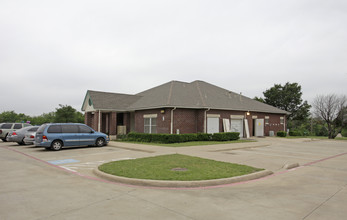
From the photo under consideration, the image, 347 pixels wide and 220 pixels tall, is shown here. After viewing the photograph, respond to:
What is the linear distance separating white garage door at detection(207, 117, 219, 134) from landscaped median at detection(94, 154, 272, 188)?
13.0m

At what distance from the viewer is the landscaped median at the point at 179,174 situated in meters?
6.44

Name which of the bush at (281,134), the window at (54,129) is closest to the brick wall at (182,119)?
the bush at (281,134)

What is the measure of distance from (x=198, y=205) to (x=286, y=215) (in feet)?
5.44

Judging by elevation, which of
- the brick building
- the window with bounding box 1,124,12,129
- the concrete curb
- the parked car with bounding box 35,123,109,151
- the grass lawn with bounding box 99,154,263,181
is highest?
the brick building

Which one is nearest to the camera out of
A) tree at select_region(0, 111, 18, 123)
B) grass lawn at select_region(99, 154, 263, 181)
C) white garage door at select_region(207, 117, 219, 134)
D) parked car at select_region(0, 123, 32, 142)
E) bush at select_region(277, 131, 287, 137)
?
grass lawn at select_region(99, 154, 263, 181)

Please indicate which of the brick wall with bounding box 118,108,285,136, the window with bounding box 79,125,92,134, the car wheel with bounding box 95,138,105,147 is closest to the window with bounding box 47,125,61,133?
the window with bounding box 79,125,92,134

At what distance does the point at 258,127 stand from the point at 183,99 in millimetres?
10394

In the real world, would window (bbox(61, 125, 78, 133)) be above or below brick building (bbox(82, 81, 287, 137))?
below

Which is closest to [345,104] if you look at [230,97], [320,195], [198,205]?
[230,97]

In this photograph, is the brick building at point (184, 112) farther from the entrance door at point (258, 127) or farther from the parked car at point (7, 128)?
the parked car at point (7, 128)

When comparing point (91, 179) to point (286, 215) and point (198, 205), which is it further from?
point (286, 215)

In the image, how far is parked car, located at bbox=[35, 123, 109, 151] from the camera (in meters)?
14.6

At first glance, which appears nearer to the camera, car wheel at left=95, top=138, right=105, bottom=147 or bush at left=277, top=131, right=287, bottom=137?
car wheel at left=95, top=138, right=105, bottom=147

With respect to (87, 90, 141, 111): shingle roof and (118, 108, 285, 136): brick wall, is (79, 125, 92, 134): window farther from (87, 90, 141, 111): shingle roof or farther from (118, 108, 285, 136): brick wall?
(87, 90, 141, 111): shingle roof
